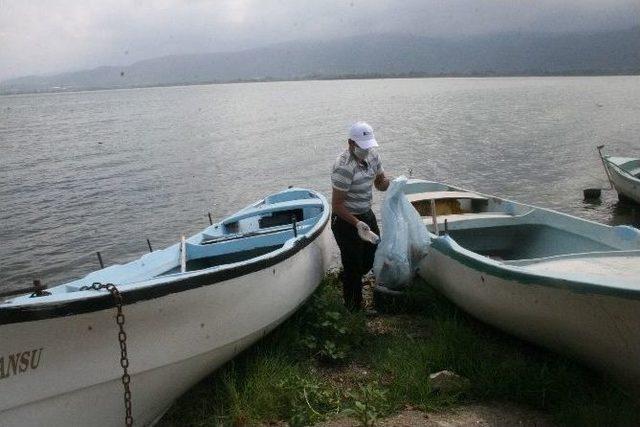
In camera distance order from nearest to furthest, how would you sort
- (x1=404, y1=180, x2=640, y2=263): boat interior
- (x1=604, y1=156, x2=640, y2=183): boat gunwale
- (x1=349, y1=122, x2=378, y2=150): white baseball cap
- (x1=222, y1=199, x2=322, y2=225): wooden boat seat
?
(x1=349, y1=122, x2=378, y2=150): white baseball cap, (x1=404, y1=180, x2=640, y2=263): boat interior, (x1=222, y1=199, x2=322, y2=225): wooden boat seat, (x1=604, y1=156, x2=640, y2=183): boat gunwale

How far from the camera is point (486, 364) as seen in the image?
5.25 m

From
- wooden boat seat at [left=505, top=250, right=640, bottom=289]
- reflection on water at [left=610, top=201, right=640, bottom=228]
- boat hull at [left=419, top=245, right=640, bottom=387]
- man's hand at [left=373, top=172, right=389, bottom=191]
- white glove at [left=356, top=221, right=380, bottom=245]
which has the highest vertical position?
man's hand at [left=373, top=172, right=389, bottom=191]

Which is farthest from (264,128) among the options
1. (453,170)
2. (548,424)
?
(548,424)

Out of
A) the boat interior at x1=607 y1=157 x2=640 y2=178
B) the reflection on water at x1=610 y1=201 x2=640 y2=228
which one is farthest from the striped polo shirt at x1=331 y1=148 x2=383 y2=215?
the boat interior at x1=607 y1=157 x2=640 y2=178

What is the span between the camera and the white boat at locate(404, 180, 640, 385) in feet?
14.3

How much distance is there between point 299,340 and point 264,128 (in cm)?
3863

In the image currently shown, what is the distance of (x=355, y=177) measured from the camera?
6242 millimetres

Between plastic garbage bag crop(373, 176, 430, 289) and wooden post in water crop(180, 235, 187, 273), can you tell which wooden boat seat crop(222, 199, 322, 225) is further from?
plastic garbage bag crop(373, 176, 430, 289)

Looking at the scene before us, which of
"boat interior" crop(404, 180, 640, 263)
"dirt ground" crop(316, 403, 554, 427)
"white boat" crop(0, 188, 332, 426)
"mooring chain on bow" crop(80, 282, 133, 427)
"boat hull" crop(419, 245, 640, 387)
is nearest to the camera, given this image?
"white boat" crop(0, 188, 332, 426)

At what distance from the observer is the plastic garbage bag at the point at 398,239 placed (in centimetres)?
669

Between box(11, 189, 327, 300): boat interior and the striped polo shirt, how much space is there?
0.81 m

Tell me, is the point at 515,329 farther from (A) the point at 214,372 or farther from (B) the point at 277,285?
(A) the point at 214,372

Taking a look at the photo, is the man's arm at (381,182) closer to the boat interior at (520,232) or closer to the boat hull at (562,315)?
the boat interior at (520,232)

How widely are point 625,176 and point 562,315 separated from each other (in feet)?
37.9
